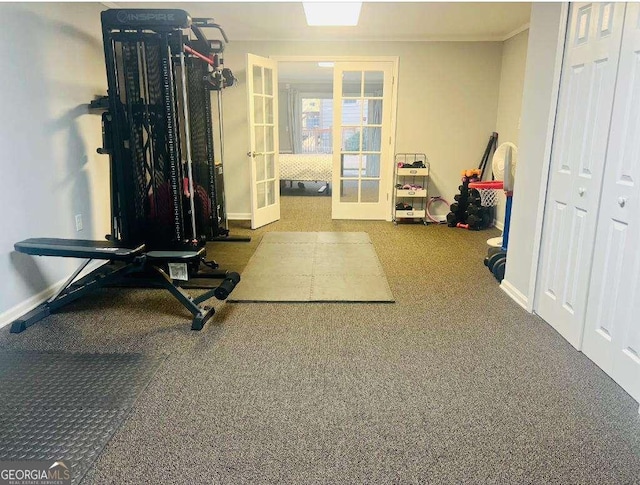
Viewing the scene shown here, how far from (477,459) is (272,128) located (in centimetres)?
477

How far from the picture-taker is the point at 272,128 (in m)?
5.68

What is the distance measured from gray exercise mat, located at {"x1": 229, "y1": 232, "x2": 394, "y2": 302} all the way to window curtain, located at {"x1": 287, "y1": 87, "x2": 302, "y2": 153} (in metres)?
6.58

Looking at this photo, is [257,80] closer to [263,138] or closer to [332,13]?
[263,138]

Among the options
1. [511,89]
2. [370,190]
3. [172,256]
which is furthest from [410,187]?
[172,256]

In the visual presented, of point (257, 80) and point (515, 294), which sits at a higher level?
point (257, 80)

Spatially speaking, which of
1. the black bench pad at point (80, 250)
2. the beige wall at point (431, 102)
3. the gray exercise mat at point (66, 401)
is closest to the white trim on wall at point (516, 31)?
the beige wall at point (431, 102)

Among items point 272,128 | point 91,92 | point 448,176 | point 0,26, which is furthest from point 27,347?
point 448,176

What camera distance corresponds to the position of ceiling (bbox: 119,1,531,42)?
13.6ft

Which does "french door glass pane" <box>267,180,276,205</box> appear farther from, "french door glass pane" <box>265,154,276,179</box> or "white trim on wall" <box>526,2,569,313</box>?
"white trim on wall" <box>526,2,569,313</box>

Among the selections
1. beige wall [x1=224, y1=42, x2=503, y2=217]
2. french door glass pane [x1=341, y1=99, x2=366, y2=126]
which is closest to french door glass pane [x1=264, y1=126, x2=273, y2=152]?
beige wall [x1=224, y1=42, x2=503, y2=217]

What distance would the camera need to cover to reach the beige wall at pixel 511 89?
16.3 feet

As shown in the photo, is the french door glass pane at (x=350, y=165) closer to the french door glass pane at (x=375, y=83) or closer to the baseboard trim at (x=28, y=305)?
the french door glass pane at (x=375, y=83)

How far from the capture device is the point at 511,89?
5.23 meters

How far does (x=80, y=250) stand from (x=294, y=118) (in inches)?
354
